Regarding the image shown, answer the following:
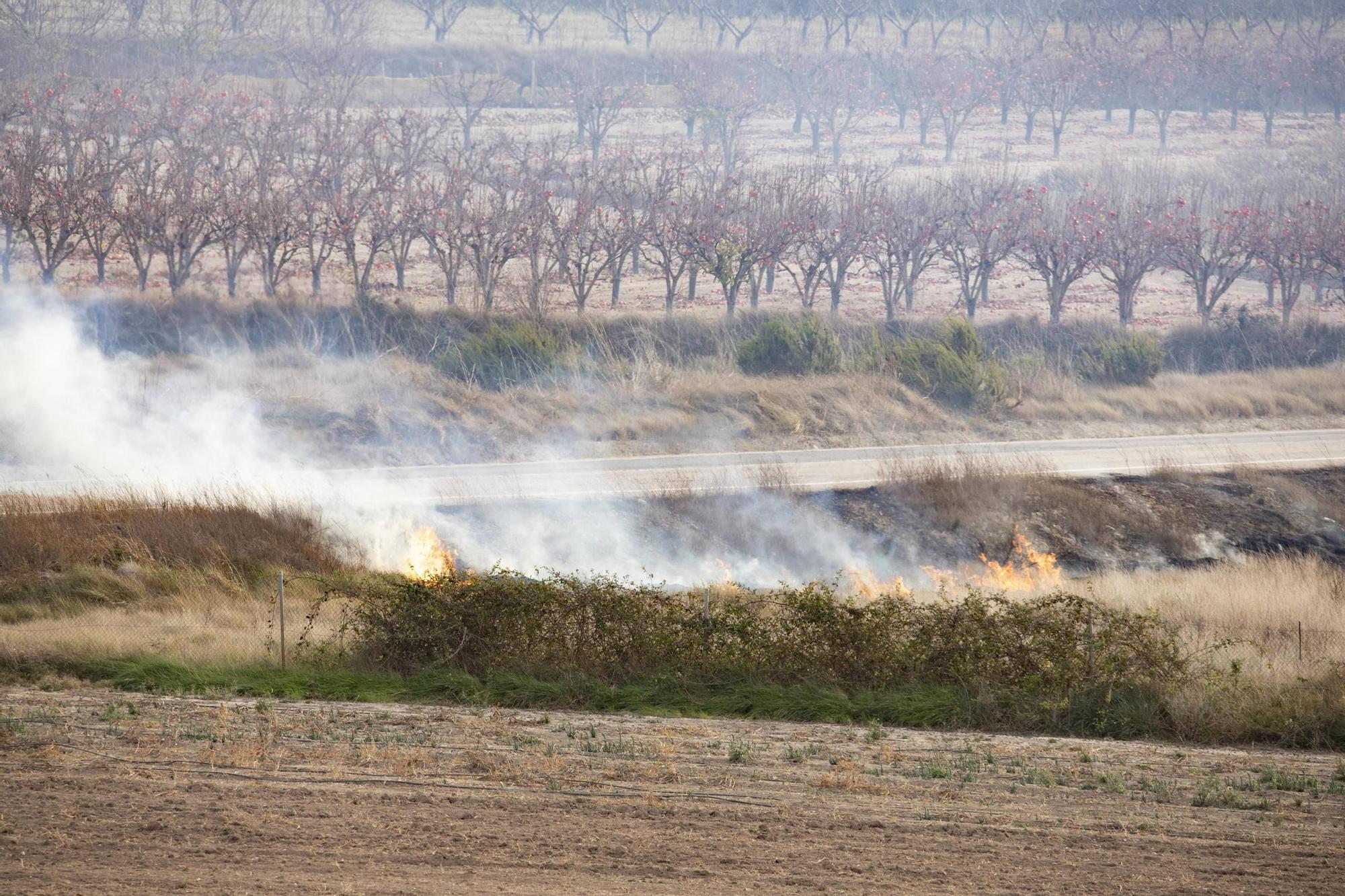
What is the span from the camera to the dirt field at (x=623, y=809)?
8859 millimetres

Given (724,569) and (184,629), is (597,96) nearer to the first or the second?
(724,569)

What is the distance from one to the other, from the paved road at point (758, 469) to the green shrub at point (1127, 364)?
5.97 m

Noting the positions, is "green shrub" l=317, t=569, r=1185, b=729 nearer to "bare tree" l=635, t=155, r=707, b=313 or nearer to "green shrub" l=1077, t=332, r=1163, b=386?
"green shrub" l=1077, t=332, r=1163, b=386

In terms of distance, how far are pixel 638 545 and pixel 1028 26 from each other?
87.4m

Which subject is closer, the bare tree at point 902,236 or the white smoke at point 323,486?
the white smoke at point 323,486

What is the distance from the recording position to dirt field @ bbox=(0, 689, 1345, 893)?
29.1 ft

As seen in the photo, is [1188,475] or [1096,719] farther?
[1188,475]

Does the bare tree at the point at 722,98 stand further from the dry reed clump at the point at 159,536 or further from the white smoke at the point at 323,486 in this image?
the dry reed clump at the point at 159,536

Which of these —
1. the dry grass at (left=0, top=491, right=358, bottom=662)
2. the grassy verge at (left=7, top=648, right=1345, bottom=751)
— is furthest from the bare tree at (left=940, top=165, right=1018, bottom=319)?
the grassy verge at (left=7, top=648, right=1345, bottom=751)

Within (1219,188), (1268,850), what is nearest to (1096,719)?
(1268,850)

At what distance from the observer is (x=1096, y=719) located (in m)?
13.6

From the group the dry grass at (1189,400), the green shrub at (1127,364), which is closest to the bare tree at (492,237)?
the dry grass at (1189,400)

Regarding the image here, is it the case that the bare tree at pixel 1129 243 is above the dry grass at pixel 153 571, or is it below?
above

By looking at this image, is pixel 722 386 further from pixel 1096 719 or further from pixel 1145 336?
pixel 1096 719
